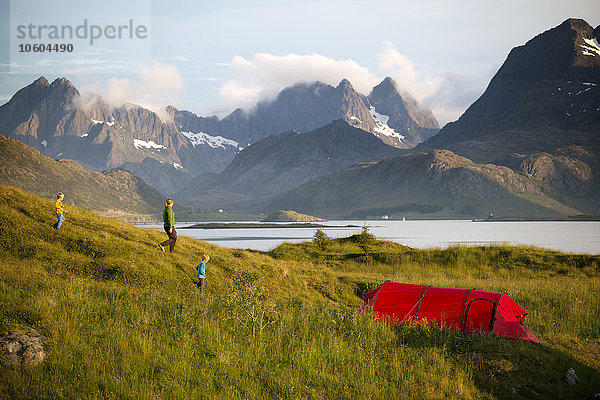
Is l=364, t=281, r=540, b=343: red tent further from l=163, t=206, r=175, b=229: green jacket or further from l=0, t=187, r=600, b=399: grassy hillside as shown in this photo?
l=163, t=206, r=175, b=229: green jacket

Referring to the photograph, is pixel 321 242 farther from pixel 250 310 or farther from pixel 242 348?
pixel 242 348

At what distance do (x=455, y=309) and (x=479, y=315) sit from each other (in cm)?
112

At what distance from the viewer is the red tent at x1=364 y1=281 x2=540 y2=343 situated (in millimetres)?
Result: 20250

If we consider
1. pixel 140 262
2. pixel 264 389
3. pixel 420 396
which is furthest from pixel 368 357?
pixel 140 262

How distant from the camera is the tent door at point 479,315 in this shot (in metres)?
20.5

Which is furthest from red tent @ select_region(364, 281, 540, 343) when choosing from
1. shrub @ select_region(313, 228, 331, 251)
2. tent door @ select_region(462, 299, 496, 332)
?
shrub @ select_region(313, 228, 331, 251)

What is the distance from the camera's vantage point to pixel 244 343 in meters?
15.1

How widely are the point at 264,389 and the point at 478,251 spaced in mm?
40175

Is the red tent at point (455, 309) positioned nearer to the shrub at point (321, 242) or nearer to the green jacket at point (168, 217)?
the green jacket at point (168, 217)

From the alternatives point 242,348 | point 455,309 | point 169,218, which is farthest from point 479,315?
point 169,218

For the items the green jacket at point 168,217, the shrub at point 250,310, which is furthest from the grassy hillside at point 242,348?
the green jacket at point 168,217

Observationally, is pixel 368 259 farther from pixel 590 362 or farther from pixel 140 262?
pixel 590 362

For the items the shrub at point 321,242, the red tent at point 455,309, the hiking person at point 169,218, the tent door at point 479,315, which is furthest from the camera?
the shrub at point 321,242

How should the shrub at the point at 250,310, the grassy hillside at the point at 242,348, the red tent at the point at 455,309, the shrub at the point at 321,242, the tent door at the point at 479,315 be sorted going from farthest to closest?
the shrub at the point at 321,242 < the tent door at the point at 479,315 < the red tent at the point at 455,309 < the shrub at the point at 250,310 < the grassy hillside at the point at 242,348
